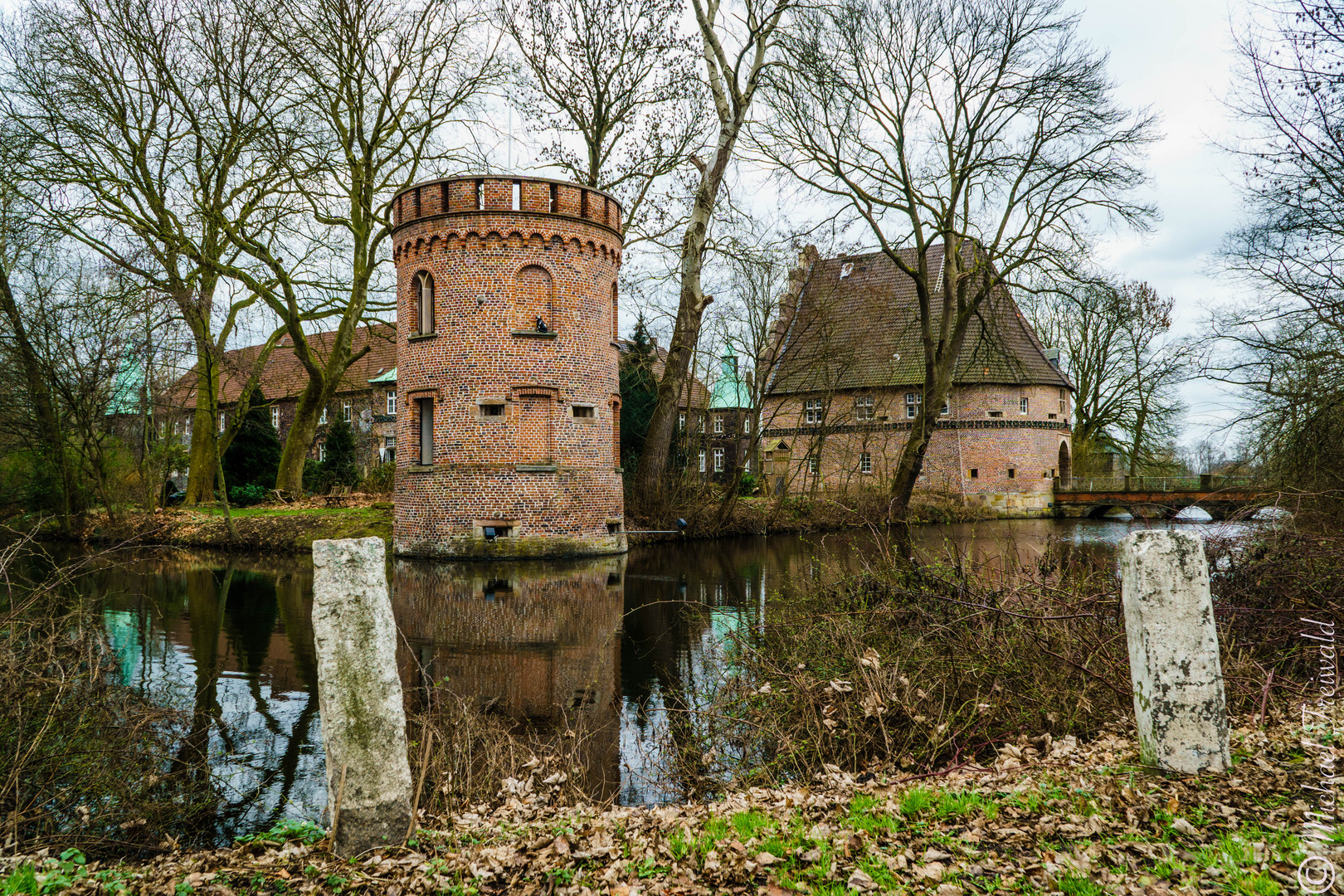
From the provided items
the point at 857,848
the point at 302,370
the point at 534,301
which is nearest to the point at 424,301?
the point at 534,301

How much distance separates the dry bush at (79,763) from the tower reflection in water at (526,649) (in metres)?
1.49

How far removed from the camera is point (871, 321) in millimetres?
34188

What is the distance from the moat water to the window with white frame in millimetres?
14576

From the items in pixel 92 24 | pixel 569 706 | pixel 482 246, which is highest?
pixel 92 24

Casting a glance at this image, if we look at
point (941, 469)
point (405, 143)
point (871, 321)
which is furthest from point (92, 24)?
point (941, 469)

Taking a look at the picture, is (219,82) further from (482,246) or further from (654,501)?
(654,501)

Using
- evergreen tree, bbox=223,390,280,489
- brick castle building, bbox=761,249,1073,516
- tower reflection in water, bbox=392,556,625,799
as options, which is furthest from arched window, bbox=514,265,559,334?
brick castle building, bbox=761,249,1073,516

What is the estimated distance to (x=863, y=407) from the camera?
32.4 meters

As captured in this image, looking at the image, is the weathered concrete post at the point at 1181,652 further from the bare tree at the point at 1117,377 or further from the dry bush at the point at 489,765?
the bare tree at the point at 1117,377

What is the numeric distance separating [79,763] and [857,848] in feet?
13.0

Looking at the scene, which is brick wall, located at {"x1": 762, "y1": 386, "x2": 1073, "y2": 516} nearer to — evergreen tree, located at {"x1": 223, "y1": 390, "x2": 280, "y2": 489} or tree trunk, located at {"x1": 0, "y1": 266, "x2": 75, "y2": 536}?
evergreen tree, located at {"x1": 223, "y1": 390, "x2": 280, "y2": 489}

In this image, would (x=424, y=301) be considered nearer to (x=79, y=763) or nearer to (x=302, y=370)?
(x=79, y=763)

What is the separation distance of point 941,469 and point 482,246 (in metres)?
23.6

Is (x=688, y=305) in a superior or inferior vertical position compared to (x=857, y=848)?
superior
